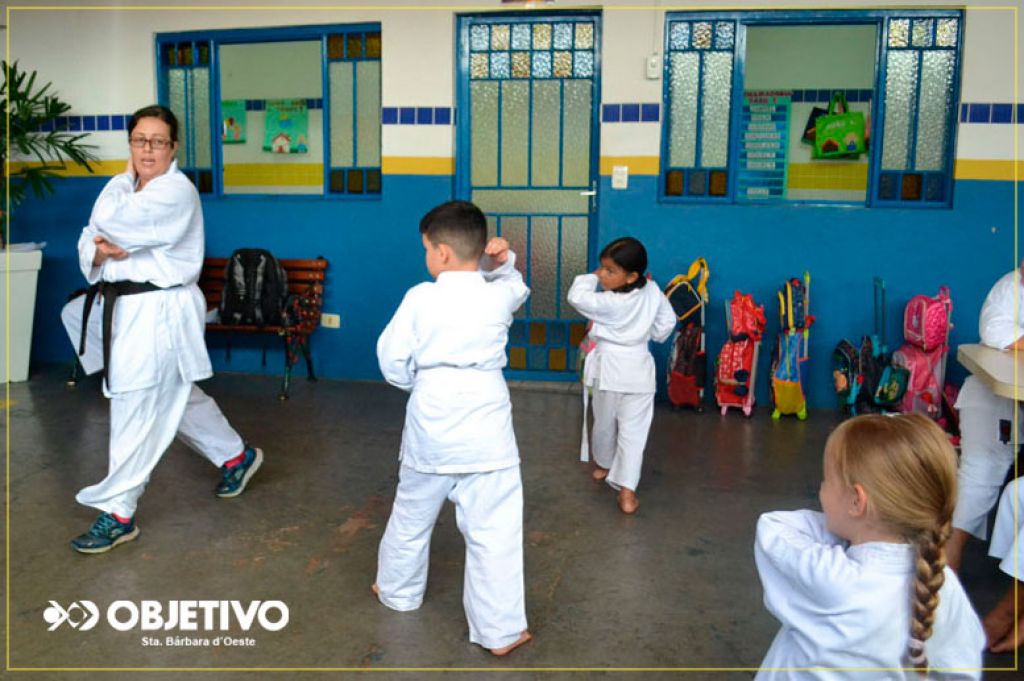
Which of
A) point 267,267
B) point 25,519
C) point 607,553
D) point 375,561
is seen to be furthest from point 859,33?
point 25,519

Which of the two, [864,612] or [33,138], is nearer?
[864,612]

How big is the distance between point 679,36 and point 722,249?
1.39 meters

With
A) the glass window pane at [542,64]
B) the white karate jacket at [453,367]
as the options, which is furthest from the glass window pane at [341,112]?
the white karate jacket at [453,367]

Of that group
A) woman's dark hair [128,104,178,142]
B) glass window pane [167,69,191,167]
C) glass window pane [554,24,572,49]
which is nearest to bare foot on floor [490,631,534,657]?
woman's dark hair [128,104,178,142]

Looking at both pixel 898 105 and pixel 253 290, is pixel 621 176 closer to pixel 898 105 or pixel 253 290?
pixel 898 105

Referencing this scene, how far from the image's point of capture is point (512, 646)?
8.63ft

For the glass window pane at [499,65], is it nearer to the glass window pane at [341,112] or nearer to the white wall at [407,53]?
the white wall at [407,53]

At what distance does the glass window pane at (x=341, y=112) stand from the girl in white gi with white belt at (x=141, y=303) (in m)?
3.04

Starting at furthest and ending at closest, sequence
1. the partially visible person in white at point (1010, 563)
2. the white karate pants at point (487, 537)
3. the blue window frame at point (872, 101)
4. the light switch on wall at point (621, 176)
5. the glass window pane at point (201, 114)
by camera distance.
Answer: the glass window pane at point (201, 114)
the light switch on wall at point (621, 176)
the blue window frame at point (872, 101)
the white karate pants at point (487, 537)
the partially visible person in white at point (1010, 563)

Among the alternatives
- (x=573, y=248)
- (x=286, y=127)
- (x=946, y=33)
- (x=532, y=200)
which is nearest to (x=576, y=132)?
(x=532, y=200)

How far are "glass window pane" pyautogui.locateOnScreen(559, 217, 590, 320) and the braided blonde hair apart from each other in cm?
462

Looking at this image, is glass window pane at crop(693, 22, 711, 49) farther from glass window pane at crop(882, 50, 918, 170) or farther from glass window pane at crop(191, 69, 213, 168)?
glass window pane at crop(191, 69, 213, 168)

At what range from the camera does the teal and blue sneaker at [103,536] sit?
3.26 metres

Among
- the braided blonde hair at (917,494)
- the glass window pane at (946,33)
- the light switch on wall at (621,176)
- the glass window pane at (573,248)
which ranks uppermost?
the glass window pane at (946,33)
